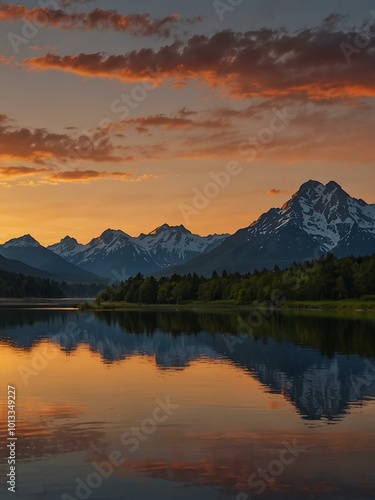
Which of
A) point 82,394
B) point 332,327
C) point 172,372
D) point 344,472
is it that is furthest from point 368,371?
point 332,327

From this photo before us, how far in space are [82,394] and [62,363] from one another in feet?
73.9

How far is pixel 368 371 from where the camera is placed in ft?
219

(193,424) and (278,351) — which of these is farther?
(278,351)

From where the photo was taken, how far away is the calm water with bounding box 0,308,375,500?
1178 inches

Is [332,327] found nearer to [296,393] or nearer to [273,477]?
[296,393]

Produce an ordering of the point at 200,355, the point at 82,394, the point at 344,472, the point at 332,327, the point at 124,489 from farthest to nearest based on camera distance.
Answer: the point at 332,327 → the point at 200,355 → the point at 82,394 → the point at 344,472 → the point at 124,489

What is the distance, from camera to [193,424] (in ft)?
138

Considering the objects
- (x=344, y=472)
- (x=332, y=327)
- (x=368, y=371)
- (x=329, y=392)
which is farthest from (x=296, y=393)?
(x=332, y=327)

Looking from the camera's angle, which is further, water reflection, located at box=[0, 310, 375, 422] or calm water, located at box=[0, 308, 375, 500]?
water reflection, located at box=[0, 310, 375, 422]

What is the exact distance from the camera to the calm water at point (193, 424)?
2992cm

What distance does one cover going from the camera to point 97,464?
32.9 m

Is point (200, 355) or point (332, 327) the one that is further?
point (332, 327)

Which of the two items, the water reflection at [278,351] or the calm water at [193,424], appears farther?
the water reflection at [278,351]

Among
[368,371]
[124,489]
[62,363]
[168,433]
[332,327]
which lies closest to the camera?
[124,489]
